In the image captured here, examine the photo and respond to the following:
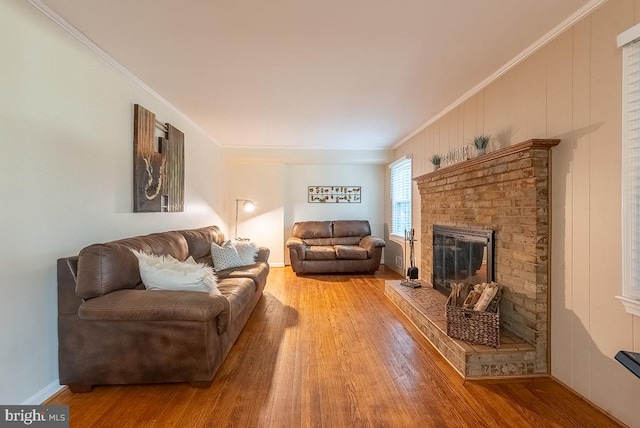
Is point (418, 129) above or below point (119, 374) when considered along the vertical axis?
above

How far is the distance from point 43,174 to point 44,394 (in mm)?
1387

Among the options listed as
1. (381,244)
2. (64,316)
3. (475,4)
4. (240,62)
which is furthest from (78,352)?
(381,244)

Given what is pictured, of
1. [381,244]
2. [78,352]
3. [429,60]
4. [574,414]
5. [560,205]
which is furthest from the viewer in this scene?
[381,244]

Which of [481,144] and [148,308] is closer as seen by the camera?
[148,308]

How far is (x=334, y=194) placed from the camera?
645cm

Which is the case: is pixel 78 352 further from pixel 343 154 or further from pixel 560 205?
pixel 343 154

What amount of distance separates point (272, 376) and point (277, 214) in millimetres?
4276

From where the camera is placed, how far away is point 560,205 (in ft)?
6.70

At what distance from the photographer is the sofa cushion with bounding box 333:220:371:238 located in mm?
6066

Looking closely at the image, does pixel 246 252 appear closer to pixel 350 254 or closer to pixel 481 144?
pixel 350 254

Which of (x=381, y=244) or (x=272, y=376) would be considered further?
(x=381, y=244)

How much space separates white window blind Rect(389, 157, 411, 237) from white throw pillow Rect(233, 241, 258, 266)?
2.61 meters

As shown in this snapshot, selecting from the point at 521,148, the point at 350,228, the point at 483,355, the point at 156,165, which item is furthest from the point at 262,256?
the point at 521,148

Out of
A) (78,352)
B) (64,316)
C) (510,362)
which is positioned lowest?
(510,362)
